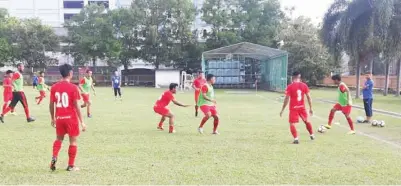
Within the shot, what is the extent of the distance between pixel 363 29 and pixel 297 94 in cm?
1986

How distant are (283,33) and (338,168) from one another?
4395cm

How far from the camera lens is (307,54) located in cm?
4844

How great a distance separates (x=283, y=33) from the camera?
5041 centimetres

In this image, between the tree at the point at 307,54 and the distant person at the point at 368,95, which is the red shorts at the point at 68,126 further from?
the tree at the point at 307,54

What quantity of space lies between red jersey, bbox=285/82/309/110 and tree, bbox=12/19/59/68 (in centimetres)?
5183

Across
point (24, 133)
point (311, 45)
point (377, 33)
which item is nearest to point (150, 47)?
point (311, 45)

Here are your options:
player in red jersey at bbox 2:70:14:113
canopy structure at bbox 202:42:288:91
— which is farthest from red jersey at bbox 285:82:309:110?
canopy structure at bbox 202:42:288:91

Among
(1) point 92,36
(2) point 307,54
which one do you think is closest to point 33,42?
(1) point 92,36

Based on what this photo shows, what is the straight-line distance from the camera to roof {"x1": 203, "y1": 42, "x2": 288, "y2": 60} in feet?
132

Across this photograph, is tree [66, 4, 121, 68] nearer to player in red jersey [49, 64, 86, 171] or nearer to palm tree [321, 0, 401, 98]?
palm tree [321, 0, 401, 98]

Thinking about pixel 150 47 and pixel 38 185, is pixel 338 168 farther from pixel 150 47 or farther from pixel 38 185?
pixel 150 47

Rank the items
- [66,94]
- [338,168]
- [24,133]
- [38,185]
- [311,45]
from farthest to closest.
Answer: [311,45], [24,133], [338,168], [66,94], [38,185]

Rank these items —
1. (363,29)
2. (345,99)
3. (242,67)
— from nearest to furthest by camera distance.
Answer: (345,99) → (363,29) → (242,67)

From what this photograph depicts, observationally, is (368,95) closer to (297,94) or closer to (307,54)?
(297,94)
